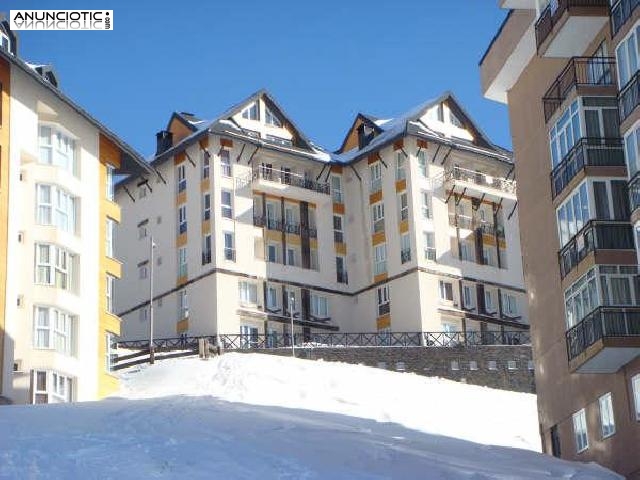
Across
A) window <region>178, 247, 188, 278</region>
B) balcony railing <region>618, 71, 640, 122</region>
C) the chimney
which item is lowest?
balcony railing <region>618, 71, 640, 122</region>

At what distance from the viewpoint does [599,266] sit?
35.4m

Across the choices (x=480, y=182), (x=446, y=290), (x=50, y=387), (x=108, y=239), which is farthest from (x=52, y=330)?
(x=480, y=182)

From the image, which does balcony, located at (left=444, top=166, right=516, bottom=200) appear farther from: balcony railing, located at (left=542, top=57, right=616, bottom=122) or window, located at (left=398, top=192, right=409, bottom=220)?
balcony railing, located at (left=542, top=57, right=616, bottom=122)

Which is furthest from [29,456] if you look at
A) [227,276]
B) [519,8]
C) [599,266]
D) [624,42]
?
[227,276]

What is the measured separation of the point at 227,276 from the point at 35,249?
23.3 m

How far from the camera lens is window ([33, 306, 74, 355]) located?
1940 inches

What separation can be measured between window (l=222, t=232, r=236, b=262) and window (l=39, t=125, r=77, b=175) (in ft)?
67.9

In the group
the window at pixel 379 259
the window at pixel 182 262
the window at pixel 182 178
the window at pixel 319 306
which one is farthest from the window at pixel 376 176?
the window at pixel 182 262

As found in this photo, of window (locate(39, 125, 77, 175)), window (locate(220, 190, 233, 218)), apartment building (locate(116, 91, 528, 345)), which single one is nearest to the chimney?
apartment building (locate(116, 91, 528, 345))

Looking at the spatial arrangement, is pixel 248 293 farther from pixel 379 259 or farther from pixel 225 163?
pixel 379 259

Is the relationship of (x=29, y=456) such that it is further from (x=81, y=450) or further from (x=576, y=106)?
(x=576, y=106)

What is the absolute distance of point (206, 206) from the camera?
74.5 meters

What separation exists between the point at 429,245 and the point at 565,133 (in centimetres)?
3778

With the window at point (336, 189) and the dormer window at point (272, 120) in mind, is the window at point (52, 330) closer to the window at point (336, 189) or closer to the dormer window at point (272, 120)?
the dormer window at point (272, 120)
